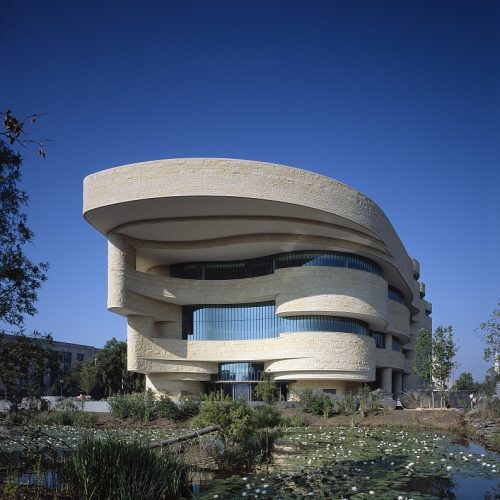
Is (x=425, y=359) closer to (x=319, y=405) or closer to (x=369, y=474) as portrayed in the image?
(x=319, y=405)

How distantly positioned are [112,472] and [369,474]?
6.58 metres

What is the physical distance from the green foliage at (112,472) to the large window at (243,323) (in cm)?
3330

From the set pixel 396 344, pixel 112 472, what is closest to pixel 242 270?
pixel 396 344

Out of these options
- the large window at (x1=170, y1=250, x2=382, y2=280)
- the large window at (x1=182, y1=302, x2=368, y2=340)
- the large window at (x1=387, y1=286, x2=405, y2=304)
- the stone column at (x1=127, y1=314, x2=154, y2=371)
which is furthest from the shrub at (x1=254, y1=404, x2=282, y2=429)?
the large window at (x1=387, y1=286, x2=405, y2=304)

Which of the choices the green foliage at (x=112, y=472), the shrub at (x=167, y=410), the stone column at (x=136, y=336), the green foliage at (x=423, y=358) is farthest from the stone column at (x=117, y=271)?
the green foliage at (x=112, y=472)

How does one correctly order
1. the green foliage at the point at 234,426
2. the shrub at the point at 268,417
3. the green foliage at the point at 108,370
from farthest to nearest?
1. the green foliage at the point at 108,370
2. the shrub at the point at 268,417
3. the green foliage at the point at 234,426

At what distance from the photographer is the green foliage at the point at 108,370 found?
57219mm

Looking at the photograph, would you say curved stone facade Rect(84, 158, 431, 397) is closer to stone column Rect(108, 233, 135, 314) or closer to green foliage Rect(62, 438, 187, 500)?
stone column Rect(108, 233, 135, 314)

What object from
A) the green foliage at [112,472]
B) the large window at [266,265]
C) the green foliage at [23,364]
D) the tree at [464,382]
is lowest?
the tree at [464,382]

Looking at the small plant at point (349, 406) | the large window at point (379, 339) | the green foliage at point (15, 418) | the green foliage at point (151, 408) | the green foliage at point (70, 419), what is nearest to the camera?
the green foliage at point (15, 418)

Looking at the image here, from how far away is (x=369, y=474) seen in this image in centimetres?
1350

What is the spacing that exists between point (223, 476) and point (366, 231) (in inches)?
1179

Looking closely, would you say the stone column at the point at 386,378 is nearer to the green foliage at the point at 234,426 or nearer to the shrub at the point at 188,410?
the shrub at the point at 188,410

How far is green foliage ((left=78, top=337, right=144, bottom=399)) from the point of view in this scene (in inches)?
2253
